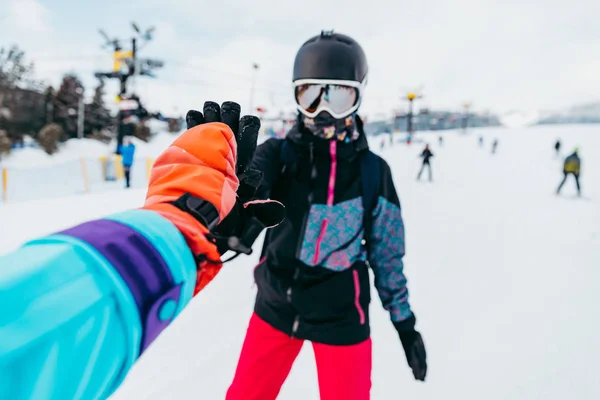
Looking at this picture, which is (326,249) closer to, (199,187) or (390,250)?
(390,250)

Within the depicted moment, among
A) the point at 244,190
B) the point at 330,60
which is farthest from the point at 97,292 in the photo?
the point at 330,60

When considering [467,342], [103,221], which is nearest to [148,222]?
[103,221]

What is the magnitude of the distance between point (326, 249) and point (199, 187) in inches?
28.5

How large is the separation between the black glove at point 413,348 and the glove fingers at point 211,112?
1.13 m

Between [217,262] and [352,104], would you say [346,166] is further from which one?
[217,262]

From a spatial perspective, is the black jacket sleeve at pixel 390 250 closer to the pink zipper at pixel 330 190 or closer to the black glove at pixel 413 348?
the black glove at pixel 413 348

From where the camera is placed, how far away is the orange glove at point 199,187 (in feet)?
2.18

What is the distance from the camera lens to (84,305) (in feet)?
1.39

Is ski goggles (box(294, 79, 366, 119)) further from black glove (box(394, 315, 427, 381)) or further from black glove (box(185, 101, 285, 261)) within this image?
black glove (box(394, 315, 427, 381))

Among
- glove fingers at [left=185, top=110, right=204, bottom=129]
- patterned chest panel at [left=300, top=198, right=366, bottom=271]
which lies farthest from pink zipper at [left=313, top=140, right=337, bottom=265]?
glove fingers at [left=185, top=110, right=204, bottom=129]

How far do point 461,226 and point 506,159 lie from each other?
1803 centimetres

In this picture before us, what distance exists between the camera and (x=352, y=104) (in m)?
1.57

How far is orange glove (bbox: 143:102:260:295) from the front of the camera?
664 millimetres

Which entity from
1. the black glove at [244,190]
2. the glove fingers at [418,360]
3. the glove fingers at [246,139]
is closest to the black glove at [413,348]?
the glove fingers at [418,360]
